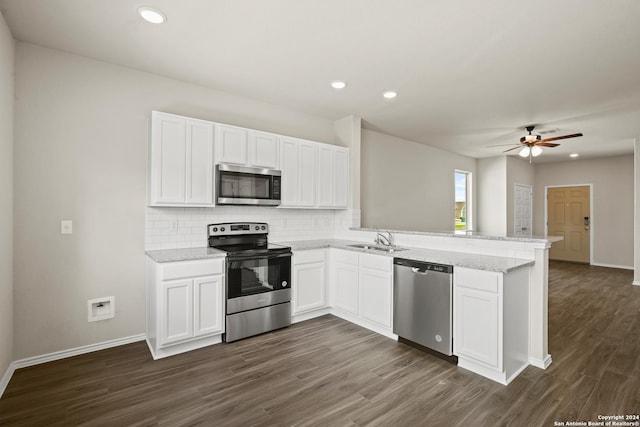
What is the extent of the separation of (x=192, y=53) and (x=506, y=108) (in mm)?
3859

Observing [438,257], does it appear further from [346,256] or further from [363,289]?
[346,256]

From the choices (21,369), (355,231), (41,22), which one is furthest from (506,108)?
(21,369)

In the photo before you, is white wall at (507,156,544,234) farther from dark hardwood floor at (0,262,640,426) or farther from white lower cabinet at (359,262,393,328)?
white lower cabinet at (359,262,393,328)

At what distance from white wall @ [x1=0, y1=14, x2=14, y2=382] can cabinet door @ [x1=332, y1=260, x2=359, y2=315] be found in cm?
295

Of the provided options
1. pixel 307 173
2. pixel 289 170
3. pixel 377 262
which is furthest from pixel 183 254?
pixel 377 262

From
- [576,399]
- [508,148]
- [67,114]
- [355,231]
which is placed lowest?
[576,399]

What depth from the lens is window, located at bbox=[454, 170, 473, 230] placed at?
7.57 m

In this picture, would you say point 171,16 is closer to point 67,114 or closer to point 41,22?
point 41,22

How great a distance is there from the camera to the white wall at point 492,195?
747 cm

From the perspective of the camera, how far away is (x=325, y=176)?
4273mm

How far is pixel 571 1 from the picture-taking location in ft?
6.84

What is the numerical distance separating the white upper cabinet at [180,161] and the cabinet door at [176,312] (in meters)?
0.81

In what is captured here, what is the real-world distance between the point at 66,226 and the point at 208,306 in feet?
4.67

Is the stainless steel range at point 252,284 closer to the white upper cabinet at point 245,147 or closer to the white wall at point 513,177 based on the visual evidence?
the white upper cabinet at point 245,147
